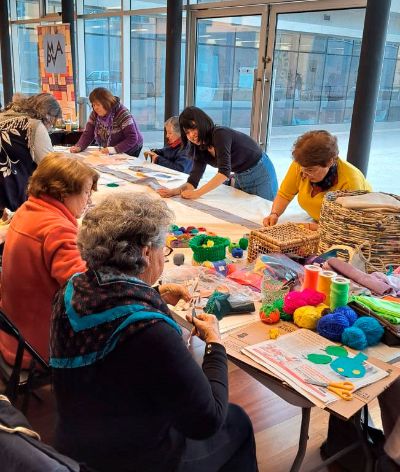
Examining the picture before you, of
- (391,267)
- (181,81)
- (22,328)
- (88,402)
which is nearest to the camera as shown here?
(88,402)

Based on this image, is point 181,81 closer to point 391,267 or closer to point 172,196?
point 172,196

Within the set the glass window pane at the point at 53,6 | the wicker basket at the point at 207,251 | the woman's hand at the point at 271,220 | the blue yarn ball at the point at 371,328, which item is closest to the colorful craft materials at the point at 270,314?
the blue yarn ball at the point at 371,328

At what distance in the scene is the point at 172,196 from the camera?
10.6 feet

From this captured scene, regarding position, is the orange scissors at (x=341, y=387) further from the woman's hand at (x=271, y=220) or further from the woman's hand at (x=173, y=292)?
the woman's hand at (x=271, y=220)

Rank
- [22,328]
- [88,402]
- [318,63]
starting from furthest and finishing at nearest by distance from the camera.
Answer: [318,63] < [22,328] < [88,402]

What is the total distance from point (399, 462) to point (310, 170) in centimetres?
130

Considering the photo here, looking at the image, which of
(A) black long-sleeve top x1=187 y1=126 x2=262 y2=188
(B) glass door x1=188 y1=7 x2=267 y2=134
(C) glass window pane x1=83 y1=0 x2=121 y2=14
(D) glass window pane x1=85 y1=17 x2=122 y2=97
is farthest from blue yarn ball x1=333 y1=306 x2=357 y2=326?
(C) glass window pane x1=83 y1=0 x2=121 y2=14

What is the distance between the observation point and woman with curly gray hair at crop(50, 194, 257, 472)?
3.49 ft

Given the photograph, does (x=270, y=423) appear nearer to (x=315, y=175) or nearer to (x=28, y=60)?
(x=315, y=175)

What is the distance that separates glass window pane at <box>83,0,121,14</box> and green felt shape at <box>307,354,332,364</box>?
20.9ft

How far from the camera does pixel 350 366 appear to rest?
1362 mm

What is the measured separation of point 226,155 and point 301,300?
167 cm

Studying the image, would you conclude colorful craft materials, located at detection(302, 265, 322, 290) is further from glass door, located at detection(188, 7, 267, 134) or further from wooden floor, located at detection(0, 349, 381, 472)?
glass door, located at detection(188, 7, 267, 134)

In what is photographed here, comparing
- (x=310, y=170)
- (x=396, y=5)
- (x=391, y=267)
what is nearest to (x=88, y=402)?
(x=391, y=267)
